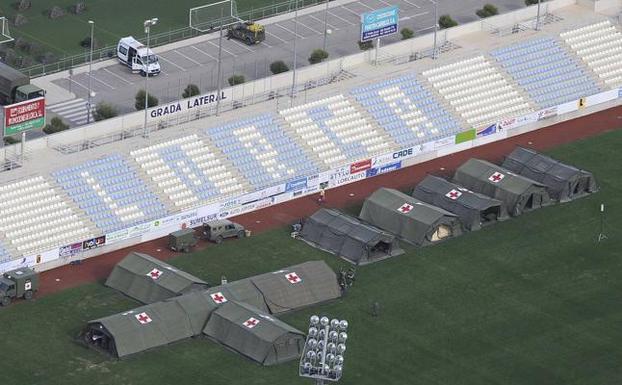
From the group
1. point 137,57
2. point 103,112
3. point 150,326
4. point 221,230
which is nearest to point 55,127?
point 103,112

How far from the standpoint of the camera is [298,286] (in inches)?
5787

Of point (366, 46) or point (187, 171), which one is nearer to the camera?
point (187, 171)

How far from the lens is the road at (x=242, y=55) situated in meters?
177

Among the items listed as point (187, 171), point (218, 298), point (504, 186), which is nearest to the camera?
point (218, 298)

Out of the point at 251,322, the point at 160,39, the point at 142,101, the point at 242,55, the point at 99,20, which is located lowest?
the point at 99,20

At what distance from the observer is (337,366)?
399ft

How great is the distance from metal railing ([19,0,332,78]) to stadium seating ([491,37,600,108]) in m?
23.6

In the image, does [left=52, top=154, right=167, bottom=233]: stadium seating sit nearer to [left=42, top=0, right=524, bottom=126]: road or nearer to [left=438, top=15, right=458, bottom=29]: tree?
[left=42, top=0, right=524, bottom=126]: road

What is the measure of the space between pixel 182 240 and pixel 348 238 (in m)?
12.6

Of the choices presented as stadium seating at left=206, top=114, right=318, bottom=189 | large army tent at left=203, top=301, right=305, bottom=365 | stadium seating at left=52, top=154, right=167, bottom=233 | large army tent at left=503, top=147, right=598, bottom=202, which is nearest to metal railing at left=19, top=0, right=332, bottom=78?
stadium seating at left=206, top=114, right=318, bottom=189

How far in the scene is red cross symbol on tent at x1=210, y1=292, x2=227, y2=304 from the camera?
144m

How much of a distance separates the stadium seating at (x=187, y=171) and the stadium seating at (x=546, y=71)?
33.1 meters

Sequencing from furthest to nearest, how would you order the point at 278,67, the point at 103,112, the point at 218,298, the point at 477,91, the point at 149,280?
1. the point at 477,91
2. the point at 278,67
3. the point at 103,112
4. the point at 149,280
5. the point at 218,298

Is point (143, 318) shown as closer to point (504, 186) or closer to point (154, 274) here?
point (154, 274)
